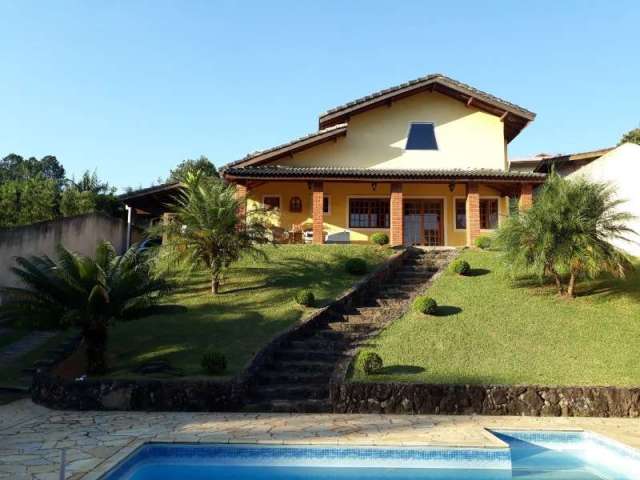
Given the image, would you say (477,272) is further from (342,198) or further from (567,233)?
(342,198)

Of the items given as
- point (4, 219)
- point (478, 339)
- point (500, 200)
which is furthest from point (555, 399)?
point (4, 219)

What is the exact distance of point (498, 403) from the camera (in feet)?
34.7

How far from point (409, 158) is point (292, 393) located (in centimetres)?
1550

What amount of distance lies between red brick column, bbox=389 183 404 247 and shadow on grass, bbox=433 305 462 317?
6.28 metres

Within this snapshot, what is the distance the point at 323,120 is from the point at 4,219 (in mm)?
18452

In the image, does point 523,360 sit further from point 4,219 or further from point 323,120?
point 4,219

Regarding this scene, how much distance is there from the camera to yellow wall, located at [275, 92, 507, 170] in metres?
23.9

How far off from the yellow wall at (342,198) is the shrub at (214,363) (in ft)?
44.5

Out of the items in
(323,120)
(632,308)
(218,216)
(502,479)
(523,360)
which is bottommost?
(502,479)

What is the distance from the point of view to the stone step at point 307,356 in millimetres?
12578

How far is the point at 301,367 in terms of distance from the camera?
1213 cm

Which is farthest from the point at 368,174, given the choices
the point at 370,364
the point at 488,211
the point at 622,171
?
the point at 370,364

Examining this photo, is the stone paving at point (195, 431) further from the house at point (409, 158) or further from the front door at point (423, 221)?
the front door at point (423, 221)

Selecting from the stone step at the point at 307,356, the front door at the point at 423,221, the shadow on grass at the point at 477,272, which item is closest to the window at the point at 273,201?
the front door at the point at 423,221
